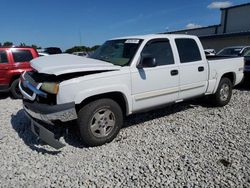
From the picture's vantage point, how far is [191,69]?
501 cm

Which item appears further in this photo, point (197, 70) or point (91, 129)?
point (197, 70)

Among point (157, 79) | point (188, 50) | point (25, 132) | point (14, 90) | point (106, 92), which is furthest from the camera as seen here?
point (14, 90)

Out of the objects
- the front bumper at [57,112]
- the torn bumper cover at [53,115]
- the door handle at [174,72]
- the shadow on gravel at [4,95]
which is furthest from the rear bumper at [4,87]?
the door handle at [174,72]

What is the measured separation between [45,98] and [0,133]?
1661 mm

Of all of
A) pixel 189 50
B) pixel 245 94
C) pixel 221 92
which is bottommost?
pixel 245 94

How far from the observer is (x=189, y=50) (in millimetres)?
5156

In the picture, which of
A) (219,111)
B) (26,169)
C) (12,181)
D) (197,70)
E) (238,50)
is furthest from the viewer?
(238,50)

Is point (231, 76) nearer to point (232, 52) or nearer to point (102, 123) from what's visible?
point (102, 123)

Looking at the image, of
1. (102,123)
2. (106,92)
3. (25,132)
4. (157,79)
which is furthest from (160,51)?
(25,132)

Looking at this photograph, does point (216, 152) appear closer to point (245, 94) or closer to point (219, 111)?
point (219, 111)

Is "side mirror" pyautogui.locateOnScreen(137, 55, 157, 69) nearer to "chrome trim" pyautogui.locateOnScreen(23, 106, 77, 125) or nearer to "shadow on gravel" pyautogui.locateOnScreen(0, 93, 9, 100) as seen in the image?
"chrome trim" pyautogui.locateOnScreen(23, 106, 77, 125)

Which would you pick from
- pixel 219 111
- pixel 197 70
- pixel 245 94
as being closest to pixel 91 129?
pixel 197 70

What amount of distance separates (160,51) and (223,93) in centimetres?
258

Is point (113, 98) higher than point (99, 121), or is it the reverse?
point (113, 98)
